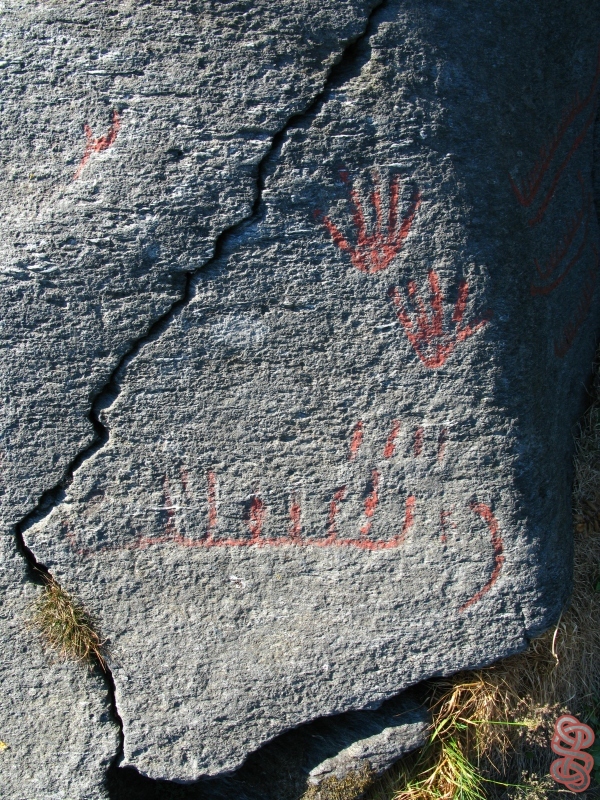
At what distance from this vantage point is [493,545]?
1508 millimetres

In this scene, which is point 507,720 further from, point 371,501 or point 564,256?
point 564,256

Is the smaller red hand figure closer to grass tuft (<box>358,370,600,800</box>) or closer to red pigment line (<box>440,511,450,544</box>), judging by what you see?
red pigment line (<box>440,511,450,544</box>)

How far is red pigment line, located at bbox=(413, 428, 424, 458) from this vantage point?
4.87 ft

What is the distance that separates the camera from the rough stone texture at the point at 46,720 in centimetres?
160

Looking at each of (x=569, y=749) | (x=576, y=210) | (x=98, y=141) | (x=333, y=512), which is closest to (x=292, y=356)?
(x=333, y=512)

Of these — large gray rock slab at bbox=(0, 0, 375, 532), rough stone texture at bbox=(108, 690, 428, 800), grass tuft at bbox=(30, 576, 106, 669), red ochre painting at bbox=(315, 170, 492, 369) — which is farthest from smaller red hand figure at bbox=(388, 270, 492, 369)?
grass tuft at bbox=(30, 576, 106, 669)

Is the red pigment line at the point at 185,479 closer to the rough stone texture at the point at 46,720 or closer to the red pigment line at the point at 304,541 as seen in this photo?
the red pigment line at the point at 304,541

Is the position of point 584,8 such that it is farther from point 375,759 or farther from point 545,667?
point 375,759

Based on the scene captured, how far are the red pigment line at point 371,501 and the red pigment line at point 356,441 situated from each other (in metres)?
0.06

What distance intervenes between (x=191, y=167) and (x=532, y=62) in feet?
2.49

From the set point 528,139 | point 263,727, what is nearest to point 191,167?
point 528,139

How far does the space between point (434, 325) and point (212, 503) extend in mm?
595

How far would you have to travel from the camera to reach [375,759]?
163 centimetres

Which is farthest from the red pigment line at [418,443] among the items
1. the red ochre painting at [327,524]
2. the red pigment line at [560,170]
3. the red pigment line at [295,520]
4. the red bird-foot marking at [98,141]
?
the red bird-foot marking at [98,141]
